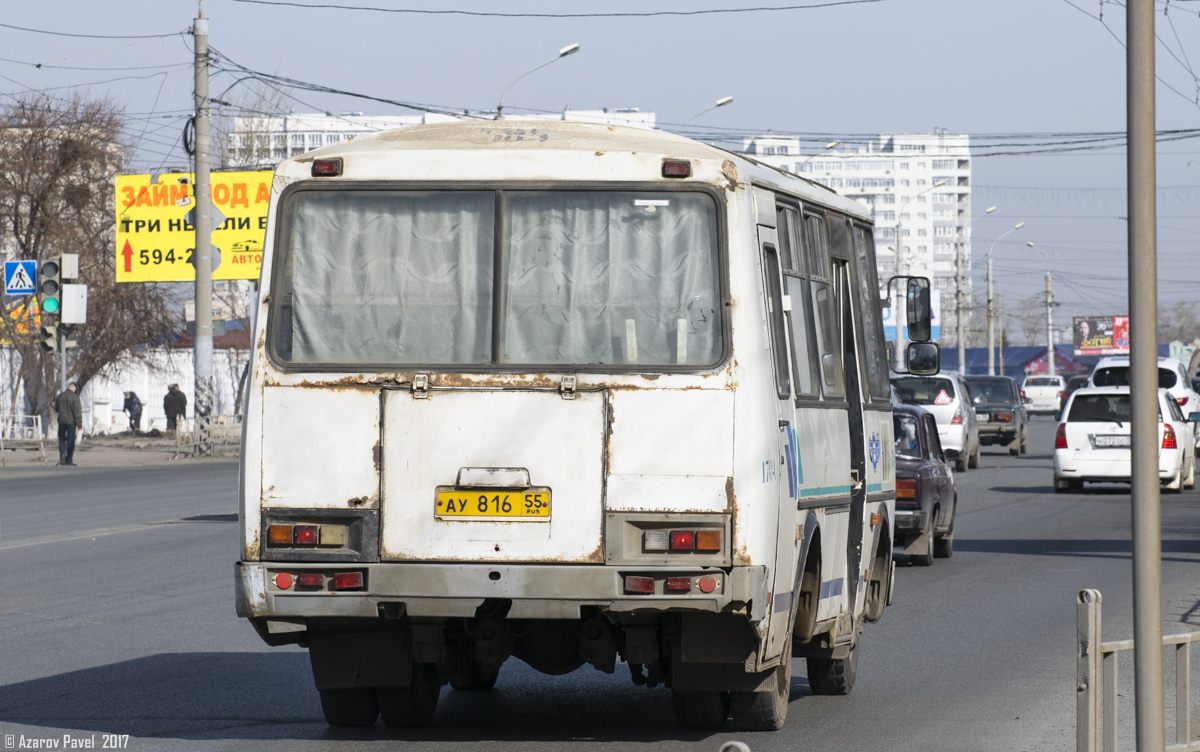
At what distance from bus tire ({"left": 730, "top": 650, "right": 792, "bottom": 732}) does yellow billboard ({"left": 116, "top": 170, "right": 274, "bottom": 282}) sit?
36.3 metres

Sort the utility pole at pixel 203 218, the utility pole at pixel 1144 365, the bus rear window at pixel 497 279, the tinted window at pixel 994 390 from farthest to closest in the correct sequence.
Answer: the tinted window at pixel 994 390 → the utility pole at pixel 203 218 → the bus rear window at pixel 497 279 → the utility pole at pixel 1144 365

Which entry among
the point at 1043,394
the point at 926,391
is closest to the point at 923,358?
the point at 926,391

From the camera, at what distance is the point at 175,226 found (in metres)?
43.2

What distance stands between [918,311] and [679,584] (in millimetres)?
3513

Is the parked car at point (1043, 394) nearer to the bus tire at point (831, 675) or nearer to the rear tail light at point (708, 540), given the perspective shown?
the bus tire at point (831, 675)

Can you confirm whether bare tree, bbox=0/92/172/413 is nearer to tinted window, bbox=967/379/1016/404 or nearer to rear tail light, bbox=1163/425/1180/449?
tinted window, bbox=967/379/1016/404

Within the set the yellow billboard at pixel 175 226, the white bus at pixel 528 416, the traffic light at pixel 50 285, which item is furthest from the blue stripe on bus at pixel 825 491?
the yellow billboard at pixel 175 226

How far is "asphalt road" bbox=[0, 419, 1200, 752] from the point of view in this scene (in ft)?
25.4

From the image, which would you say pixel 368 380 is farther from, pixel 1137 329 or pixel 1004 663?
pixel 1004 663

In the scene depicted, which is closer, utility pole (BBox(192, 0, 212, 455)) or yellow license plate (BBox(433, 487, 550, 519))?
yellow license plate (BBox(433, 487, 550, 519))

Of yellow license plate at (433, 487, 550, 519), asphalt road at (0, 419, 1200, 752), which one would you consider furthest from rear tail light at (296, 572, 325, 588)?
asphalt road at (0, 419, 1200, 752)

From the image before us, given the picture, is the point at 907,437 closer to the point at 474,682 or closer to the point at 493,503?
the point at 474,682

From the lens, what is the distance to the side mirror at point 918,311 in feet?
31.9

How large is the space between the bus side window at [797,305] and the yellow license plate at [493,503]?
1.44 meters
